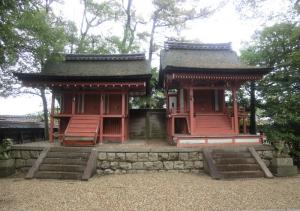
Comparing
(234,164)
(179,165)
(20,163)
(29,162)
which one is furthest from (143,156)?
(20,163)

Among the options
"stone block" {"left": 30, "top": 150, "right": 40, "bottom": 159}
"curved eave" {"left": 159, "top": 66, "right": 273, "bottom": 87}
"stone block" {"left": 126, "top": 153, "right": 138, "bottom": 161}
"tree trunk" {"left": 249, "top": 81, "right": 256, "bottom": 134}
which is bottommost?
"stone block" {"left": 126, "top": 153, "right": 138, "bottom": 161}

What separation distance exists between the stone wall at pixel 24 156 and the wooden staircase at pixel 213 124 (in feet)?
26.0

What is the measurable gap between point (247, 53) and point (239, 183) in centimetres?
988

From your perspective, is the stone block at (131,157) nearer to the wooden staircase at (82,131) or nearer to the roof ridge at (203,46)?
the wooden staircase at (82,131)

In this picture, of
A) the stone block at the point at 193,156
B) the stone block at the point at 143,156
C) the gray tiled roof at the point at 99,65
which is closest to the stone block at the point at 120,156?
the stone block at the point at 143,156

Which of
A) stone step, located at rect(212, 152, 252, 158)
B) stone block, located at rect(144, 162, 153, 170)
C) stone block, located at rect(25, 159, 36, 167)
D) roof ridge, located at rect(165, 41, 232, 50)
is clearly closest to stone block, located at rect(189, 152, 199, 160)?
stone step, located at rect(212, 152, 252, 158)

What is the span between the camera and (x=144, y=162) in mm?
10445

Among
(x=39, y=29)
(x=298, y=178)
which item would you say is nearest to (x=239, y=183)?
(x=298, y=178)

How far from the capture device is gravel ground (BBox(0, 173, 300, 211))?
6067 mm

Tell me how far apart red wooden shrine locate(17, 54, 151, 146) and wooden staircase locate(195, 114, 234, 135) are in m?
3.70

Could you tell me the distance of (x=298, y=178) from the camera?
930cm

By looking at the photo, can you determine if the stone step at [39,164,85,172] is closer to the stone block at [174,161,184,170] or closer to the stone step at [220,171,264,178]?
the stone block at [174,161,184,170]

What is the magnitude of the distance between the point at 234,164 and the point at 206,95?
18.6ft

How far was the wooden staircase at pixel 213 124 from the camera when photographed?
12844mm
